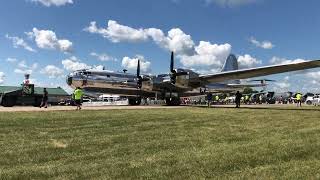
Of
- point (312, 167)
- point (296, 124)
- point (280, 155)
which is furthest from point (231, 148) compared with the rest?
point (296, 124)

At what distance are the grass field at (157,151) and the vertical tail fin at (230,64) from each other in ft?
166

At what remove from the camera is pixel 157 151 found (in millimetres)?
12320

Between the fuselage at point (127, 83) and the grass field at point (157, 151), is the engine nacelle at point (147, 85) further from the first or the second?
the grass field at point (157, 151)

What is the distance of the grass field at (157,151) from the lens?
982 centimetres

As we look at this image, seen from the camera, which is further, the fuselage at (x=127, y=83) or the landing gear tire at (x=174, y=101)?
the landing gear tire at (x=174, y=101)

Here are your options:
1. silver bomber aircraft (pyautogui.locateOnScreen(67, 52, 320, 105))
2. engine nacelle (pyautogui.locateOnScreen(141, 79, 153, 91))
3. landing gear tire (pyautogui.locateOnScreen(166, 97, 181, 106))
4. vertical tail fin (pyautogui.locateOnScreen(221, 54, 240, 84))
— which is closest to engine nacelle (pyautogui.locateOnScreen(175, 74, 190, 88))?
silver bomber aircraft (pyautogui.locateOnScreen(67, 52, 320, 105))

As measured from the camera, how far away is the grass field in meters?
9.82

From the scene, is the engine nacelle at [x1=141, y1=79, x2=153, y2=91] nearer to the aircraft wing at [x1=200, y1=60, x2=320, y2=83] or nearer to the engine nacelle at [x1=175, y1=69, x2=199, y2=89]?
the engine nacelle at [x1=175, y1=69, x2=199, y2=89]

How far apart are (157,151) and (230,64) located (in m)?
57.7

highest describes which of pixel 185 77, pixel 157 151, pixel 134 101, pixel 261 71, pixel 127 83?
pixel 261 71

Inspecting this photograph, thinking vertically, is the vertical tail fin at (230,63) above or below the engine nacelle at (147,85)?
above

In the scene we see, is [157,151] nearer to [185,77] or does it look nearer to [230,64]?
[185,77]

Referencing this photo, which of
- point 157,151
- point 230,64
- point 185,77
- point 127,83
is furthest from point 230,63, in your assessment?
point 157,151

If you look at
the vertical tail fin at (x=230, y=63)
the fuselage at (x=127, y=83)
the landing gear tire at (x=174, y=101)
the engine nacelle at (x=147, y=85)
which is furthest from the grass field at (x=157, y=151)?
the vertical tail fin at (x=230, y=63)
